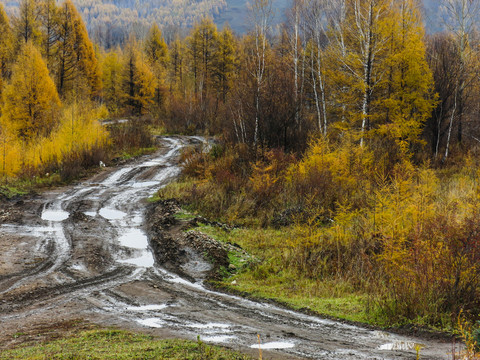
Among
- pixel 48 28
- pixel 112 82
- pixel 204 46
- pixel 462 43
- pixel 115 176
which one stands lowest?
pixel 115 176

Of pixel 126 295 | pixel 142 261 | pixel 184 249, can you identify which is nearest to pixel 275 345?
pixel 126 295

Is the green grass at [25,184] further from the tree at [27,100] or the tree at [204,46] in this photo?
the tree at [204,46]

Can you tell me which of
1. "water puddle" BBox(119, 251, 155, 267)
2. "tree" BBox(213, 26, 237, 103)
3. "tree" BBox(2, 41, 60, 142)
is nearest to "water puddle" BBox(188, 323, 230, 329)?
"water puddle" BBox(119, 251, 155, 267)

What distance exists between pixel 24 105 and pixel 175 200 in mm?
18097

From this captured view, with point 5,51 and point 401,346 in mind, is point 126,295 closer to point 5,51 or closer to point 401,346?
point 401,346

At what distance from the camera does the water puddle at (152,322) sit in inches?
237

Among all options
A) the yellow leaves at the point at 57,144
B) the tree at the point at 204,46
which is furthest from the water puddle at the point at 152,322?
the tree at the point at 204,46

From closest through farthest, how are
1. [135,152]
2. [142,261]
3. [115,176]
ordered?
[142,261] → [115,176] → [135,152]

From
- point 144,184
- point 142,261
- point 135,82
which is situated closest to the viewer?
point 142,261

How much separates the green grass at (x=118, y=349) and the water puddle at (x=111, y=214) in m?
8.85

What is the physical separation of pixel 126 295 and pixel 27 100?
24.3 meters

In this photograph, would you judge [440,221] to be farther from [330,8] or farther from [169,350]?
[330,8]

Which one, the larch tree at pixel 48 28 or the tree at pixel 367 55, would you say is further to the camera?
the larch tree at pixel 48 28

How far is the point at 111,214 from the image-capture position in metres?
14.2
